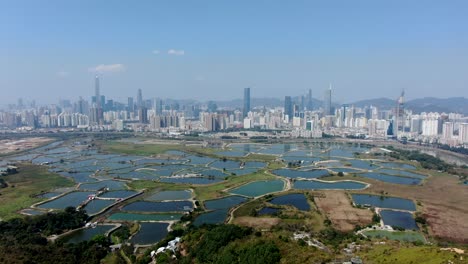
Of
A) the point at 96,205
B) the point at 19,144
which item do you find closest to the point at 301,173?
the point at 96,205

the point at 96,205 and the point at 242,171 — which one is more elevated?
the point at 242,171

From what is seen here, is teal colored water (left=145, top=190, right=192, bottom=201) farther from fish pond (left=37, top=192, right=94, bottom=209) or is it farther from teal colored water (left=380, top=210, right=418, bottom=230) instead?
teal colored water (left=380, top=210, right=418, bottom=230)

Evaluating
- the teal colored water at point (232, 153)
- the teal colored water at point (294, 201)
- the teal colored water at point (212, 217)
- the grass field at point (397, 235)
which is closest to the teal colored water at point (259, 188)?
the teal colored water at point (294, 201)

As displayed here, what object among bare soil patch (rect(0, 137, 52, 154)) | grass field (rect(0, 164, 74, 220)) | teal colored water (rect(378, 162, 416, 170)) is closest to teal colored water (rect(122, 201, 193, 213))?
grass field (rect(0, 164, 74, 220))

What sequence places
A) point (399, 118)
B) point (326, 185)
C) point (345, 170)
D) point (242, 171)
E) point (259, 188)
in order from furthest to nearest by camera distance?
point (399, 118), point (345, 170), point (242, 171), point (326, 185), point (259, 188)

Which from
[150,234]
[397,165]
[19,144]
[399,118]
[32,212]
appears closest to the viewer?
[150,234]

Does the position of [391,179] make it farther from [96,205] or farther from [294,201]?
[96,205]
